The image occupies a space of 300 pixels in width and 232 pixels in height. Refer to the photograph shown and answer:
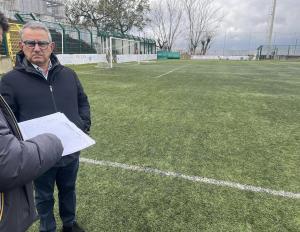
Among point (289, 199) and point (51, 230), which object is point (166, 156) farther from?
point (51, 230)

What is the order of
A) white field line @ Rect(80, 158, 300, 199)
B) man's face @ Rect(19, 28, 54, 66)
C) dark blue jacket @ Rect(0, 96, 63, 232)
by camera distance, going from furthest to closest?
1. white field line @ Rect(80, 158, 300, 199)
2. man's face @ Rect(19, 28, 54, 66)
3. dark blue jacket @ Rect(0, 96, 63, 232)

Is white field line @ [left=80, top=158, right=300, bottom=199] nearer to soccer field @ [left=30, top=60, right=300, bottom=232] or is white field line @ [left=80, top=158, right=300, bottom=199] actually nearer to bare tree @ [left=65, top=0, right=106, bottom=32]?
soccer field @ [left=30, top=60, right=300, bottom=232]

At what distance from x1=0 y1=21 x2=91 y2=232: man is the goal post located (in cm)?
2596

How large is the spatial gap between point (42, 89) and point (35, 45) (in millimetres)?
350

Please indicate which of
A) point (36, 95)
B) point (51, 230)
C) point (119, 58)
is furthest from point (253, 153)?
point (119, 58)

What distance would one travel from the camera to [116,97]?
8.98 meters

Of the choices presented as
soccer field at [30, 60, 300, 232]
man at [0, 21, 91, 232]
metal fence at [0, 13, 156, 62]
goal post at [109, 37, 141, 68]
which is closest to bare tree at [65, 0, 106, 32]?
goal post at [109, 37, 141, 68]

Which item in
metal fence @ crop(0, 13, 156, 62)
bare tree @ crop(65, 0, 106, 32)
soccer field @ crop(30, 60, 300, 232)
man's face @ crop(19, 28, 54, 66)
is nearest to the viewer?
man's face @ crop(19, 28, 54, 66)

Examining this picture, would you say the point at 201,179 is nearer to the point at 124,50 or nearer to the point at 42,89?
the point at 42,89

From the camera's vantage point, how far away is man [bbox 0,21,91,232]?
7.11ft

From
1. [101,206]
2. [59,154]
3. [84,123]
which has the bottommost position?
[101,206]

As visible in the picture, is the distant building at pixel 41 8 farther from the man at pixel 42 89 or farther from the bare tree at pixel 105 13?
the man at pixel 42 89

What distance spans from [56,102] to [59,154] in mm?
1012

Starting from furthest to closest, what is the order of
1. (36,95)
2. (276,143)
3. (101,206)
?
1. (276,143)
2. (101,206)
3. (36,95)
